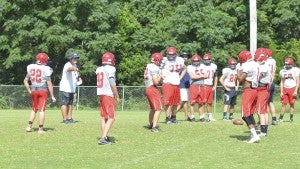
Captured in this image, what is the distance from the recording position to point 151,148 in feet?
45.3

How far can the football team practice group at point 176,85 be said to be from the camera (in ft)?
47.4

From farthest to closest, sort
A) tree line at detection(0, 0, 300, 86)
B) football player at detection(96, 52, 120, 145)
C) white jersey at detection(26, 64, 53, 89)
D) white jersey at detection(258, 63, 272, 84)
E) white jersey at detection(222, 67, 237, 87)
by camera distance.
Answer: tree line at detection(0, 0, 300, 86) < white jersey at detection(222, 67, 237, 87) < white jersey at detection(26, 64, 53, 89) < white jersey at detection(258, 63, 272, 84) < football player at detection(96, 52, 120, 145)

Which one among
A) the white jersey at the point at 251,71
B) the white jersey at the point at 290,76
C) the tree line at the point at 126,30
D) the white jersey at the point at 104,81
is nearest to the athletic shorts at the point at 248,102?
the white jersey at the point at 251,71

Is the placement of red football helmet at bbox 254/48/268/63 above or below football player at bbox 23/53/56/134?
above

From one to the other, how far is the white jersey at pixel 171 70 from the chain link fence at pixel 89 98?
1433 centimetres

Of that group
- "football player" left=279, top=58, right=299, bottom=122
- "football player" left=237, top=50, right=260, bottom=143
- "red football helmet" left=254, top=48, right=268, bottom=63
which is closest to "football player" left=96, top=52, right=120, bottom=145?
"football player" left=237, top=50, right=260, bottom=143

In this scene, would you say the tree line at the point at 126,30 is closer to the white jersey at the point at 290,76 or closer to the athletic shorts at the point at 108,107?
the white jersey at the point at 290,76

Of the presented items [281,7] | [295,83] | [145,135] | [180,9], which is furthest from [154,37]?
[145,135]

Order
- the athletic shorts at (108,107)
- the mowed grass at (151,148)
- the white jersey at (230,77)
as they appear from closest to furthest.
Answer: the mowed grass at (151,148) → the athletic shorts at (108,107) → the white jersey at (230,77)

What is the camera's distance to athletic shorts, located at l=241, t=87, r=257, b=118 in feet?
48.2

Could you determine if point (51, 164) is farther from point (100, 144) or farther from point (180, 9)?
point (180, 9)

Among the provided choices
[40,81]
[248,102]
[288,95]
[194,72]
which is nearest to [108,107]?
[40,81]

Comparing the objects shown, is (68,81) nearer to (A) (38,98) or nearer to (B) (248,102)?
(A) (38,98)

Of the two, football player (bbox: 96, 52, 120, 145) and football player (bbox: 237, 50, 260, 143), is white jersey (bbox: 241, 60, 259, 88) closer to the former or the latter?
football player (bbox: 237, 50, 260, 143)
